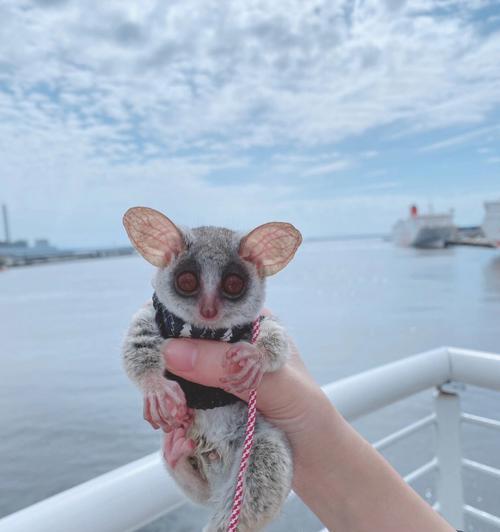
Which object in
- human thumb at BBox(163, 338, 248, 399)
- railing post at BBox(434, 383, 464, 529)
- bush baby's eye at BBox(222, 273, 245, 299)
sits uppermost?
bush baby's eye at BBox(222, 273, 245, 299)

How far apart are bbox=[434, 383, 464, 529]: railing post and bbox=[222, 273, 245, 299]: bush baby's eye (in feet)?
5.38

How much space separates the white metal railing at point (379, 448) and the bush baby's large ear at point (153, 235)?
557 mm

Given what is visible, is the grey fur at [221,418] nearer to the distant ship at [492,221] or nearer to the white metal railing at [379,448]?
the white metal railing at [379,448]

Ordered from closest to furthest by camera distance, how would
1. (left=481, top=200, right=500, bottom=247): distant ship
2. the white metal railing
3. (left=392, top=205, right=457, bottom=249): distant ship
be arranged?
1. the white metal railing
2. (left=481, top=200, right=500, bottom=247): distant ship
3. (left=392, top=205, right=457, bottom=249): distant ship

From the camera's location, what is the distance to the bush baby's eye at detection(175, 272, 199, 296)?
88 centimetres

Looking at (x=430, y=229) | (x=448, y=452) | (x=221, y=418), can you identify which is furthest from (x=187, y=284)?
(x=430, y=229)

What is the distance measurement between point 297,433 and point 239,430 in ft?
0.56

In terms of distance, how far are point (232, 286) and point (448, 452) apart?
1.81 metres

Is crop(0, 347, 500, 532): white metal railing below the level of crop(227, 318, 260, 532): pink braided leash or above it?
below

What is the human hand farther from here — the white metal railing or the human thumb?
the white metal railing

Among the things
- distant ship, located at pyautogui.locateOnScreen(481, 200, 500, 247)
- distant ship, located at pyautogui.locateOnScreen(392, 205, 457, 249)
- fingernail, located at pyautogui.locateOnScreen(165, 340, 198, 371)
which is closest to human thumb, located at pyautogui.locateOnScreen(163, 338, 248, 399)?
fingernail, located at pyautogui.locateOnScreen(165, 340, 198, 371)

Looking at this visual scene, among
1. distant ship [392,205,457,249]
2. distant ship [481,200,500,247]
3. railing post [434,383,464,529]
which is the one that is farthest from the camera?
distant ship [392,205,457,249]

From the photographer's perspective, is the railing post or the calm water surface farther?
the calm water surface

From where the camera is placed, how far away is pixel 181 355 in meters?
0.91
